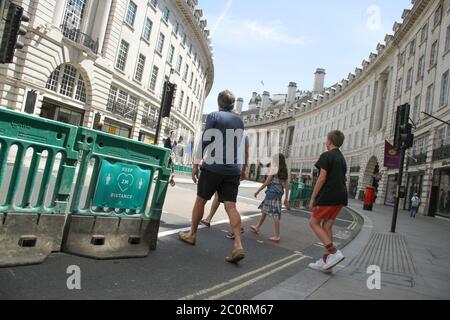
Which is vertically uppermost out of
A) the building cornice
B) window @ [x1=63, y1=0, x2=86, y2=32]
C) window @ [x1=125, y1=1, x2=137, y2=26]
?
the building cornice

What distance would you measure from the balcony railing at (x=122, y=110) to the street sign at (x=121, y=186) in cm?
2473

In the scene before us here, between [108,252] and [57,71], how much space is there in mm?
21608

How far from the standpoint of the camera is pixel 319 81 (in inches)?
2982

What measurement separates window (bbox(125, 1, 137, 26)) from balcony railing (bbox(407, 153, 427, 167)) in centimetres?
2260

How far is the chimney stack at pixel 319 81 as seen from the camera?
247 feet

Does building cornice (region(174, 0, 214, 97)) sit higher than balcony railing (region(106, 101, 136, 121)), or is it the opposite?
building cornice (region(174, 0, 214, 97))

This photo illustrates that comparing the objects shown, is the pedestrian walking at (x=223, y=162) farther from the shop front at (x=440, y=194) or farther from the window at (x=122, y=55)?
the window at (x=122, y=55)

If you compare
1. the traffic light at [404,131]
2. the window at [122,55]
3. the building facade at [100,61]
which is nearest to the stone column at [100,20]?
the building facade at [100,61]

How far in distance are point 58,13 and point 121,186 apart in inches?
842

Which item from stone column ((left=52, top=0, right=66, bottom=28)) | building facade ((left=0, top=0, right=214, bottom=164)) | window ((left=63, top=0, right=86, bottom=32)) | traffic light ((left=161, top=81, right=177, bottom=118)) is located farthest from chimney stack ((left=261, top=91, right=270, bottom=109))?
traffic light ((left=161, top=81, right=177, bottom=118))

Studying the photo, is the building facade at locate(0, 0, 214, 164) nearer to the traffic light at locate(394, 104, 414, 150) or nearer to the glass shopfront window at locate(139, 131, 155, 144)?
the glass shopfront window at locate(139, 131, 155, 144)

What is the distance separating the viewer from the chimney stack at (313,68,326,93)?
247 feet

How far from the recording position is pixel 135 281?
3273mm
